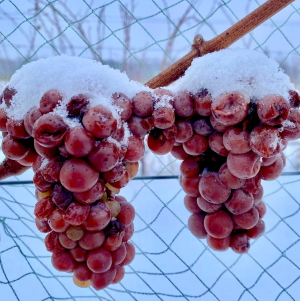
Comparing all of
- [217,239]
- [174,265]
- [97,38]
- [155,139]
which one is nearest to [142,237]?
[174,265]

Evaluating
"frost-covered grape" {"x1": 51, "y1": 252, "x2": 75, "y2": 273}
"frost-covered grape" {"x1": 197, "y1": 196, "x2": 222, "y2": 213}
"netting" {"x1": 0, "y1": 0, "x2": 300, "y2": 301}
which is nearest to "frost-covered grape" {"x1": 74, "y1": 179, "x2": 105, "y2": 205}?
"frost-covered grape" {"x1": 51, "y1": 252, "x2": 75, "y2": 273}

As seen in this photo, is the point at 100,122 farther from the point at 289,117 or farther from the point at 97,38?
the point at 97,38

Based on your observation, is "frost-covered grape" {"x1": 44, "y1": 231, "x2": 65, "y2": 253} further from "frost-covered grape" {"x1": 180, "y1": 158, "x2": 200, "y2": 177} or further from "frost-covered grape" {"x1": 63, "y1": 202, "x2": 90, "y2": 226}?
"frost-covered grape" {"x1": 180, "y1": 158, "x2": 200, "y2": 177}

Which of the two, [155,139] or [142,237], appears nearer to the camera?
[155,139]

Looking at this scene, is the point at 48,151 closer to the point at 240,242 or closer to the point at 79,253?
the point at 79,253

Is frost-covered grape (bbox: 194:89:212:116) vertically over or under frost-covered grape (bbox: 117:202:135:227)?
over

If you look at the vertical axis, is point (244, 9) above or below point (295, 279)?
above

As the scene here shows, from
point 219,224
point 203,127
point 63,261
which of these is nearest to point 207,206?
point 219,224
